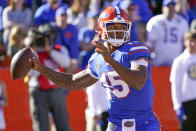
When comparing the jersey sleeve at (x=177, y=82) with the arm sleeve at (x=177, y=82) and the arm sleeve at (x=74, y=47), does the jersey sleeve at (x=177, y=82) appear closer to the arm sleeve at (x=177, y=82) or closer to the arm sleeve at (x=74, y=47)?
the arm sleeve at (x=177, y=82)

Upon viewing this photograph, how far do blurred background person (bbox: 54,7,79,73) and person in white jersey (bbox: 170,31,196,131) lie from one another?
5.87 feet

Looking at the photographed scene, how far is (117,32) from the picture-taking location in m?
4.43

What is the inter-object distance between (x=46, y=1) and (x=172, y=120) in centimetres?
317

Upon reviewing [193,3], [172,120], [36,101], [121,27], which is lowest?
[172,120]

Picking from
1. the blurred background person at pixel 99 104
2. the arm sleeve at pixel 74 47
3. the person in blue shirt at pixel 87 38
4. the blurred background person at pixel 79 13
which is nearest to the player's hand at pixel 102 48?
the blurred background person at pixel 99 104

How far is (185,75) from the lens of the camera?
7.42 m

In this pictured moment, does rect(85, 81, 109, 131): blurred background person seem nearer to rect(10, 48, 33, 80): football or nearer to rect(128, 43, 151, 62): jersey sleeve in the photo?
rect(10, 48, 33, 80): football

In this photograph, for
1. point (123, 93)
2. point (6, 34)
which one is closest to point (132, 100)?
point (123, 93)

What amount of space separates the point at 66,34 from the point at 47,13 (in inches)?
27.7

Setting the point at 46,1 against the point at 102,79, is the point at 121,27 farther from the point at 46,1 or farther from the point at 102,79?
the point at 46,1

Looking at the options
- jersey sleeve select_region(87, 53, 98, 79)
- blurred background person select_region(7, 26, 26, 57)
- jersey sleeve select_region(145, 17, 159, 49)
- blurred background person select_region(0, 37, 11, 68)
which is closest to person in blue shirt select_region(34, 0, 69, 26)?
blurred background person select_region(7, 26, 26, 57)

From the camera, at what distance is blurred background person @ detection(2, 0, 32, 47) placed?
8.86 metres

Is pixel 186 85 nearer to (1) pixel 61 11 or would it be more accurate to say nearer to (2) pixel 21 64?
(1) pixel 61 11

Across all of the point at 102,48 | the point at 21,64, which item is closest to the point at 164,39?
the point at 21,64
